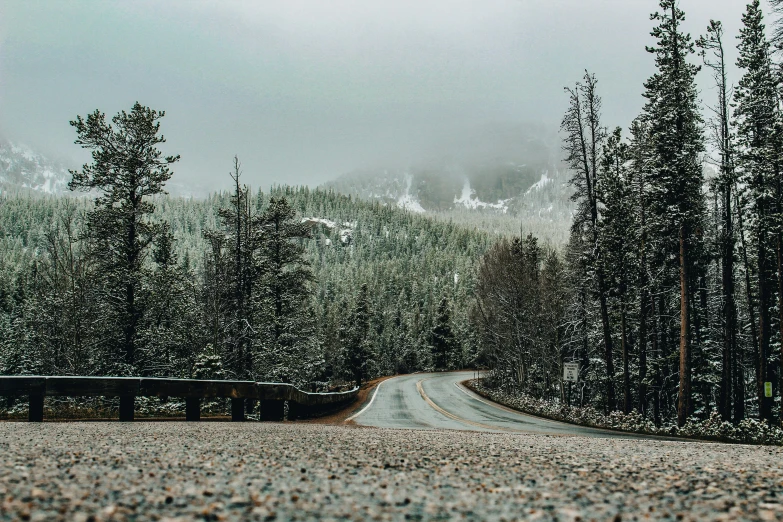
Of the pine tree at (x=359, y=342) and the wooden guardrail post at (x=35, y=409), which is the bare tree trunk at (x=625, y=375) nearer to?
the wooden guardrail post at (x=35, y=409)

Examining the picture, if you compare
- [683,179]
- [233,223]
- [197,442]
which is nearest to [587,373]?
[683,179]

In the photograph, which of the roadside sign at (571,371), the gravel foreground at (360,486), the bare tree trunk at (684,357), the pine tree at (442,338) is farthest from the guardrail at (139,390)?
the pine tree at (442,338)

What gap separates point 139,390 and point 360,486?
8194 mm

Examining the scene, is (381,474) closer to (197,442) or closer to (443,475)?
(443,475)

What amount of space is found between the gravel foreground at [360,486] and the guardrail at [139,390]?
4.72 m

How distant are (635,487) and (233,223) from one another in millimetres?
25882

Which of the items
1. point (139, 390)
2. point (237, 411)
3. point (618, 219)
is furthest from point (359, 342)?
point (139, 390)

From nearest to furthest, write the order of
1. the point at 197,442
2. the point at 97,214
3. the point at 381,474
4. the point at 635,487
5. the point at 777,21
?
the point at 635,487 < the point at 381,474 < the point at 197,442 < the point at 777,21 < the point at 97,214

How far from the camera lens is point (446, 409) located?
27.6m

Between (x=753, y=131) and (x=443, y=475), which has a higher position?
(x=753, y=131)

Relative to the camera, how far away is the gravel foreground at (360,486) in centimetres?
264

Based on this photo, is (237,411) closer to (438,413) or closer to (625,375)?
(438,413)

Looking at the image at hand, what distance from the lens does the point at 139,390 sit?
392 inches

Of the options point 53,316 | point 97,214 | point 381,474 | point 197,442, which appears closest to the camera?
point 381,474
